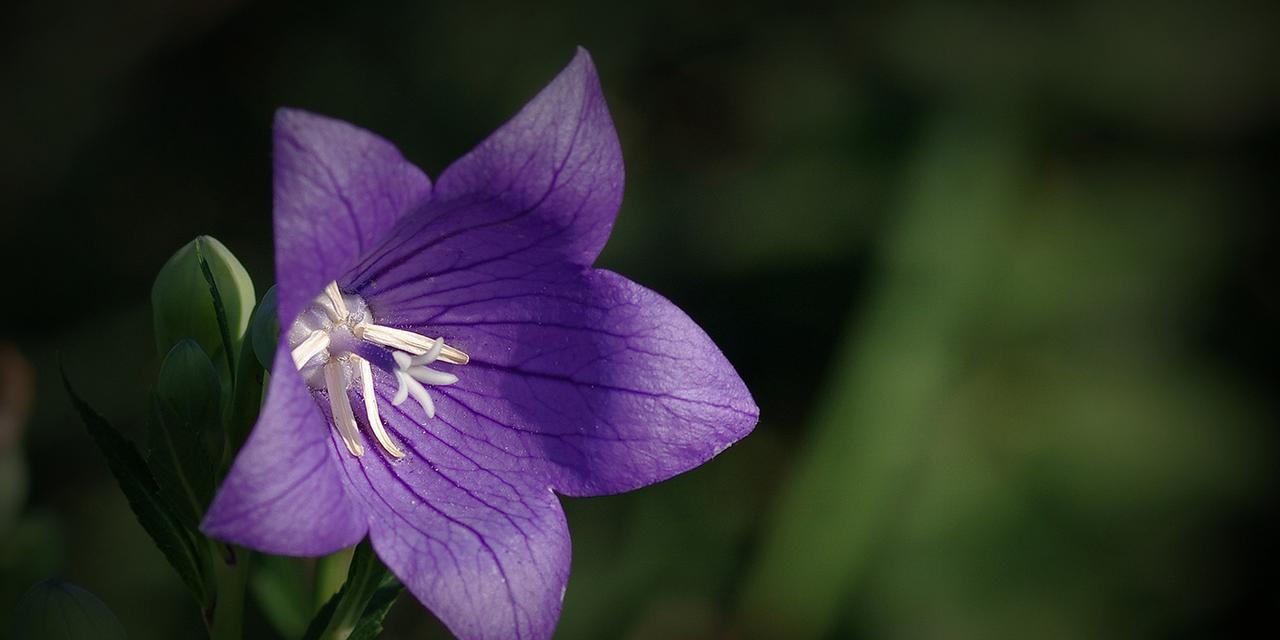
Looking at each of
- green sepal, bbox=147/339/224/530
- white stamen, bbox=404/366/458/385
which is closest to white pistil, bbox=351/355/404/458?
white stamen, bbox=404/366/458/385

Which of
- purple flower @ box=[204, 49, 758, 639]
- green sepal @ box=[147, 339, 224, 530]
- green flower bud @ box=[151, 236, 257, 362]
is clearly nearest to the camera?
purple flower @ box=[204, 49, 758, 639]

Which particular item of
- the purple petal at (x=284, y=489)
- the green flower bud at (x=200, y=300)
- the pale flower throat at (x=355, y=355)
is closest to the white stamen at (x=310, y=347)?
the pale flower throat at (x=355, y=355)

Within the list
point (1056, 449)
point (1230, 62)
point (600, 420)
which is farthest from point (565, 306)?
point (1230, 62)

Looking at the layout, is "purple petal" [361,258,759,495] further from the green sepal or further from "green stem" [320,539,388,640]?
the green sepal

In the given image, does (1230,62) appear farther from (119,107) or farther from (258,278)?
(119,107)

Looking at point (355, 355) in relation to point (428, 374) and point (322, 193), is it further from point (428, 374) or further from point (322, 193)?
point (322, 193)
